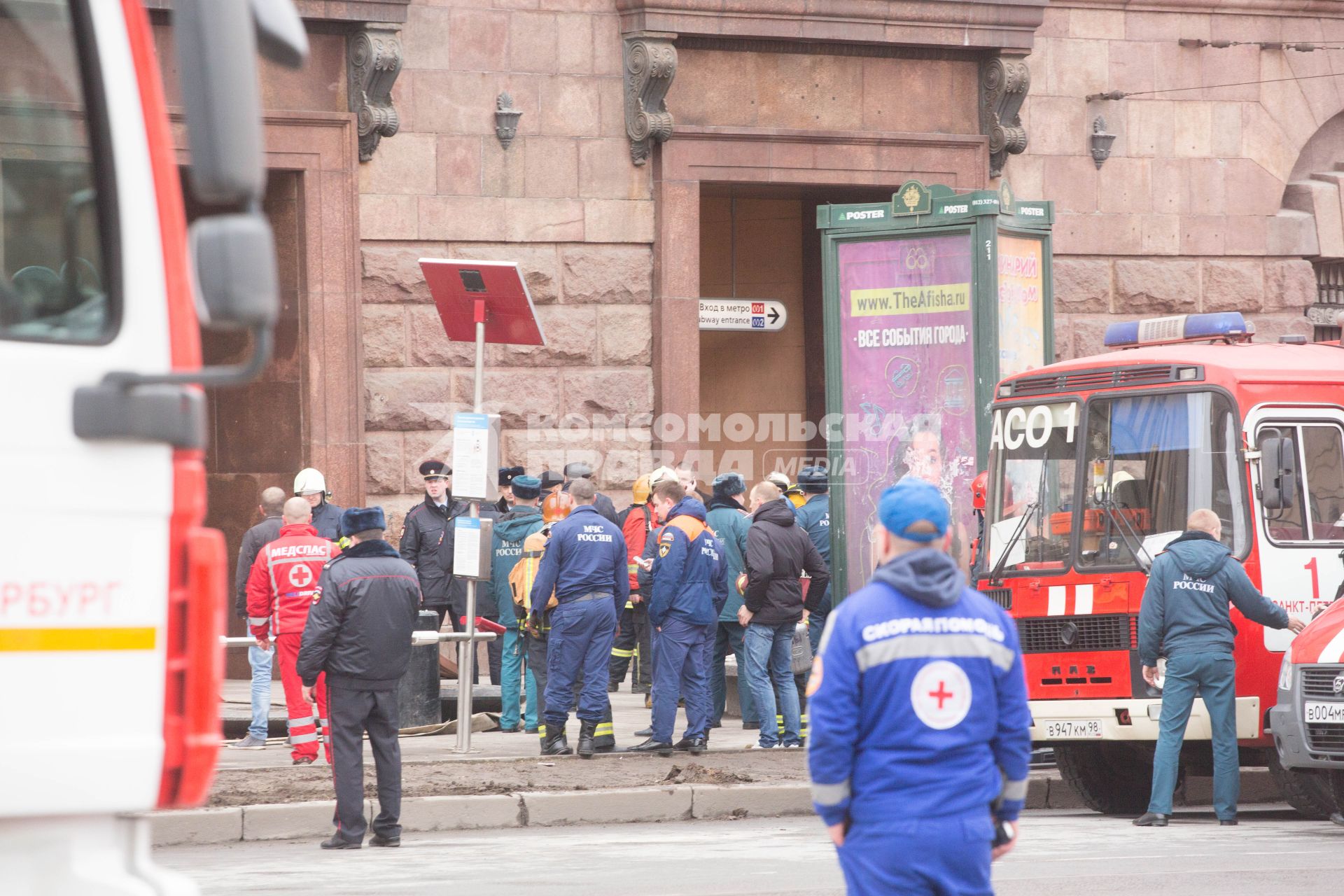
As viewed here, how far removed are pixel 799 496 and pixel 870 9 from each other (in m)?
5.00

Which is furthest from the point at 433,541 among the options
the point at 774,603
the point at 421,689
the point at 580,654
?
the point at 774,603

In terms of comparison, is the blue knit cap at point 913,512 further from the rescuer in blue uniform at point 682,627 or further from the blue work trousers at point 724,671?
the blue work trousers at point 724,671

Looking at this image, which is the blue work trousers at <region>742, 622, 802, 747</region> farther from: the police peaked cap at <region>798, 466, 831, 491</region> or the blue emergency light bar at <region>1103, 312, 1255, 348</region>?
the blue emergency light bar at <region>1103, 312, 1255, 348</region>

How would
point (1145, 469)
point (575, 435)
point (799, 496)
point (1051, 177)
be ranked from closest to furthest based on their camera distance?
point (1145, 469)
point (799, 496)
point (575, 435)
point (1051, 177)

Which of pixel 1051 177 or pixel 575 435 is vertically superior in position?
pixel 1051 177

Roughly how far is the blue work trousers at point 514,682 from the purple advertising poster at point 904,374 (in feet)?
8.14

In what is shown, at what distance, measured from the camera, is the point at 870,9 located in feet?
62.2

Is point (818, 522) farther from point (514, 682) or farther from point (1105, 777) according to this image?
point (1105, 777)

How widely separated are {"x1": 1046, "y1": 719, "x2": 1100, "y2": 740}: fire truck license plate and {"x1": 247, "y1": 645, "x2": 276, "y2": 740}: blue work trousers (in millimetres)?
5290

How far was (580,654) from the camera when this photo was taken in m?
13.5

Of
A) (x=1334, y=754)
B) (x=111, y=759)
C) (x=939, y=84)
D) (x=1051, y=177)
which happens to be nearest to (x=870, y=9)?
(x=939, y=84)

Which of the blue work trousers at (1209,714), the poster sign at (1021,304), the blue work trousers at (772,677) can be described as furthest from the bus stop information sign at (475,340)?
the blue work trousers at (1209,714)

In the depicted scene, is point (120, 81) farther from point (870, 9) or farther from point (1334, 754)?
point (870, 9)

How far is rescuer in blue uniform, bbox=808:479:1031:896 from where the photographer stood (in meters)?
5.09
